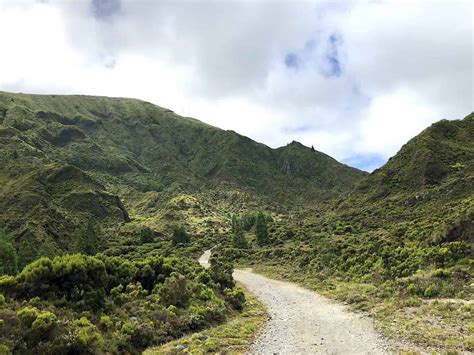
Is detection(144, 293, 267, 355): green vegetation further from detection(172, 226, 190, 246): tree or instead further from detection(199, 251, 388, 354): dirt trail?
detection(172, 226, 190, 246): tree

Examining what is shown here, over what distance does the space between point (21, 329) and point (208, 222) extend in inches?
4527

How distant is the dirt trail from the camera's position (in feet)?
49.6

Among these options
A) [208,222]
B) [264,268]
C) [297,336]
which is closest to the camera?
[297,336]

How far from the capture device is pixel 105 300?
18.2 metres

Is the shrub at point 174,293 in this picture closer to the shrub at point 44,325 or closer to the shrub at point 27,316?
the shrub at point 44,325

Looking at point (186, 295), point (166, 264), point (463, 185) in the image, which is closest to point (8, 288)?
point (186, 295)

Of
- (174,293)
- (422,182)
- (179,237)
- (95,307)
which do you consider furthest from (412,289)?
(179,237)

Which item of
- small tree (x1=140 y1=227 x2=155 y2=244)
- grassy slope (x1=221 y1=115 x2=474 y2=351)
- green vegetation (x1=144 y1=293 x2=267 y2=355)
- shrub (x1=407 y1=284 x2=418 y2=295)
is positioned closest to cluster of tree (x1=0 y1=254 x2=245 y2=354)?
green vegetation (x1=144 y1=293 x2=267 y2=355)

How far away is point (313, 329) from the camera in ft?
60.1

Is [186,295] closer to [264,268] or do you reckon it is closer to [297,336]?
[297,336]

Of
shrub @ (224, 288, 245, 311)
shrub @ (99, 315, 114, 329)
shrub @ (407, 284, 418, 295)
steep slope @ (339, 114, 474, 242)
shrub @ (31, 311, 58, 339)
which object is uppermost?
steep slope @ (339, 114, 474, 242)

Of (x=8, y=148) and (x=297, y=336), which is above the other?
(x=8, y=148)

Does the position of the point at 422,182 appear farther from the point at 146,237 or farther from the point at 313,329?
the point at 146,237

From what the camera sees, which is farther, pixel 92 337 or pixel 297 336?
pixel 297 336
